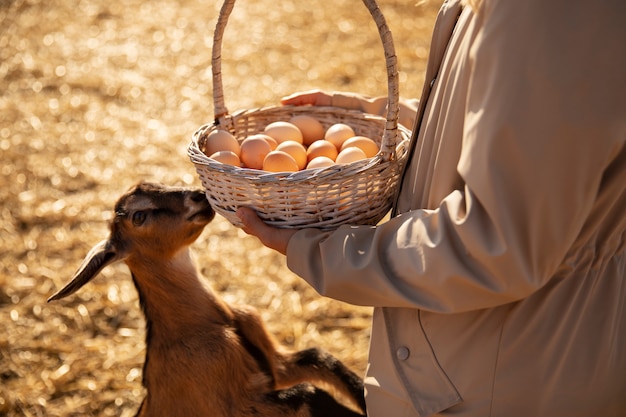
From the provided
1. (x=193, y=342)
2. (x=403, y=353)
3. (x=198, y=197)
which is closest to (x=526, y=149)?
(x=403, y=353)

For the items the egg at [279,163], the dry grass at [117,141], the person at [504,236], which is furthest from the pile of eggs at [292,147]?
the dry grass at [117,141]

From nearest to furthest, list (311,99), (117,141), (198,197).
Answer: (311,99) < (198,197) < (117,141)

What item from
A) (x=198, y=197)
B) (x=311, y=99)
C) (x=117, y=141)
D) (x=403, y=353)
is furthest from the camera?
(x=117, y=141)

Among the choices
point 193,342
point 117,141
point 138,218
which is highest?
point 138,218

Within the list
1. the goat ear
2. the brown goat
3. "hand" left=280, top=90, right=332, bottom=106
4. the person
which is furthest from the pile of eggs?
the goat ear

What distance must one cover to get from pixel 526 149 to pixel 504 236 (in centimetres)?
20

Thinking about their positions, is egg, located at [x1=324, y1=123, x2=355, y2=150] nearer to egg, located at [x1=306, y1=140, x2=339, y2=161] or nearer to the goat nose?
egg, located at [x1=306, y1=140, x2=339, y2=161]

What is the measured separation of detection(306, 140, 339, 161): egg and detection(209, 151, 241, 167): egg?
11.2 inches

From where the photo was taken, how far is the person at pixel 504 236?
1.57 metres

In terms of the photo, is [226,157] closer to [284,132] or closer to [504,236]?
[284,132]

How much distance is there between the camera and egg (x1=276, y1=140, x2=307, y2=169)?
259 centimetres

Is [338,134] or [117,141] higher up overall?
[338,134]

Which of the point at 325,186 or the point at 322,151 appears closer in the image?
the point at 325,186

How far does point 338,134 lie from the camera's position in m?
2.73
